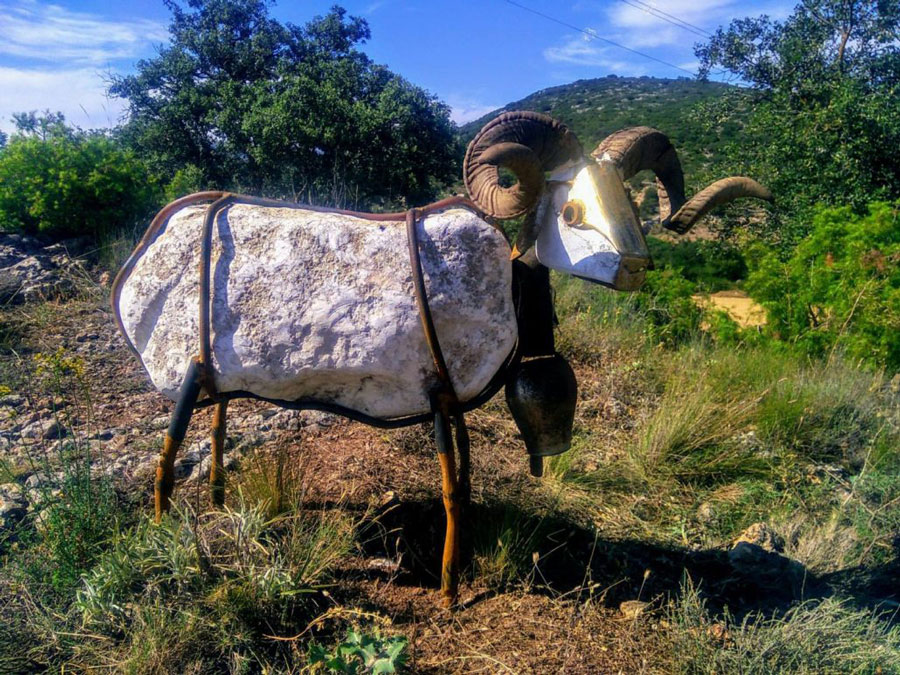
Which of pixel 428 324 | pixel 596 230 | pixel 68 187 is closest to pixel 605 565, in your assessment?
pixel 428 324

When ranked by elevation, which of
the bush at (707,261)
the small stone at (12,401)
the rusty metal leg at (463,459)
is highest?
the bush at (707,261)

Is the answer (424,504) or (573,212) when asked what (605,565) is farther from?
(573,212)

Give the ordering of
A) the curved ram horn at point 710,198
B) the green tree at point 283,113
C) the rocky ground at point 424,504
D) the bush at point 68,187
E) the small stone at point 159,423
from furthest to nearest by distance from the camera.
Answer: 1. the green tree at point 283,113
2. the bush at point 68,187
3. the small stone at point 159,423
4. the rocky ground at point 424,504
5. the curved ram horn at point 710,198

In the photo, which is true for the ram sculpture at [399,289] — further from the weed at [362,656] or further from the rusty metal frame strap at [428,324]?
the weed at [362,656]

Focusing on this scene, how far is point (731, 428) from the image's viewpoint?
4.52 metres

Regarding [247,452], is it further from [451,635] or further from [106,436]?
[451,635]

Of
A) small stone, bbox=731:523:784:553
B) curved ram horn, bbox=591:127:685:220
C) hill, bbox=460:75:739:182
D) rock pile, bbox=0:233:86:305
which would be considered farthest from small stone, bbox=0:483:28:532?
hill, bbox=460:75:739:182

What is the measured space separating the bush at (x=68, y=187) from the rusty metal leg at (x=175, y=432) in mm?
5435

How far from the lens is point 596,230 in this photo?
227 centimetres

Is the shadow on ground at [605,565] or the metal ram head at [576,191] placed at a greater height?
the metal ram head at [576,191]

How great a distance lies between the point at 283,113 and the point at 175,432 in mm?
9939

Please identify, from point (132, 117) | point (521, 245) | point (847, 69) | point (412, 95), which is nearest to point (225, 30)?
point (132, 117)

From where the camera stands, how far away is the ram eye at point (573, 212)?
91.7 inches

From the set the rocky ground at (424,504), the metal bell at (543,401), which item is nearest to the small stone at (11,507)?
the rocky ground at (424,504)
